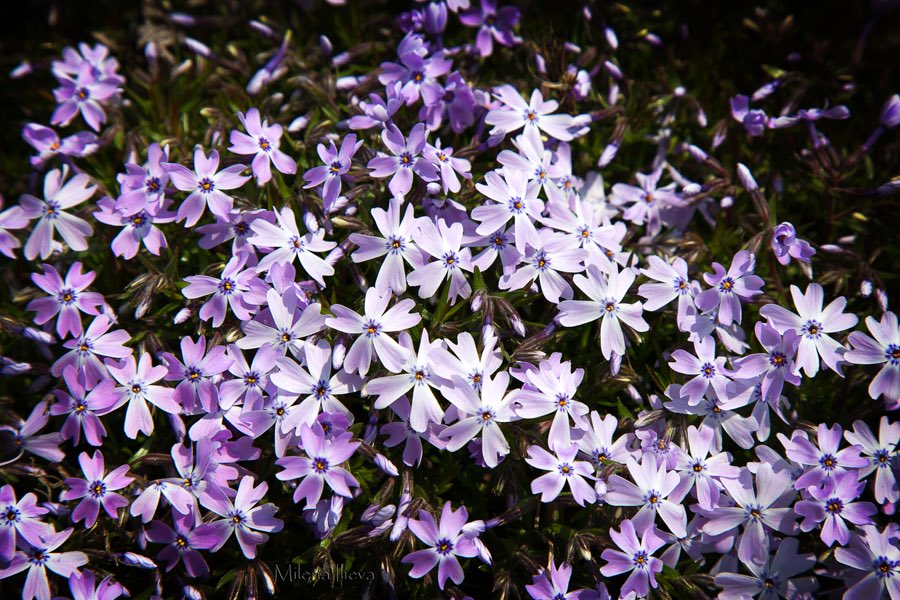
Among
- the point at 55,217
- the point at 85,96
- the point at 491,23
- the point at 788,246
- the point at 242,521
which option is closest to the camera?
the point at 242,521

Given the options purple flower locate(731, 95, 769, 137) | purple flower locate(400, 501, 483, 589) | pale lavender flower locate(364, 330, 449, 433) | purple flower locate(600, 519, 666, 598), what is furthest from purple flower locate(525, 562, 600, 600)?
purple flower locate(731, 95, 769, 137)

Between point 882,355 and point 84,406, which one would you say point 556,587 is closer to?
point 882,355

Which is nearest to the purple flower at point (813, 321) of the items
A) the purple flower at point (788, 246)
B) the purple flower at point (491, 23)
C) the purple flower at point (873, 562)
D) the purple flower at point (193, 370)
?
the purple flower at point (788, 246)

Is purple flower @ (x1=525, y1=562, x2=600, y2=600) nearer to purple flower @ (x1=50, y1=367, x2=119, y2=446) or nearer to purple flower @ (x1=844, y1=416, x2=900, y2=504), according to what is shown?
purple flower @ (x1=844, y1=416, x2=900, y2=504)

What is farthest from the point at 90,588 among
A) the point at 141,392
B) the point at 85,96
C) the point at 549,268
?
the point at 85,96

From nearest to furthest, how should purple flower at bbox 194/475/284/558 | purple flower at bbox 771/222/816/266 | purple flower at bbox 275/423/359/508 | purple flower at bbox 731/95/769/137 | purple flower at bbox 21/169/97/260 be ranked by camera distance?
purple flower at bbox 275/423/359/508 < purple flower at bbox 194/475/284/558 < purple flower at bbox 771/222/816/266 < purple flower at bbox 21/169/97/260 < purple flower at bbox 731/95/769/137

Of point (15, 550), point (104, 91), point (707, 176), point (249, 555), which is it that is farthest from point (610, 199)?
point (15, 550)
